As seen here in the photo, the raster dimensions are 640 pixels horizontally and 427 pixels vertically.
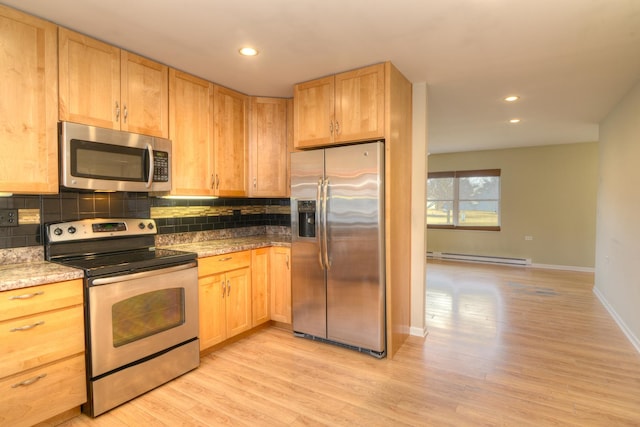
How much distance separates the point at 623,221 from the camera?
12.2ft

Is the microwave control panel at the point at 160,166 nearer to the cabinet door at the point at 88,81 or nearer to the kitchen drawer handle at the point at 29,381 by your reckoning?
the cabinet door at the point at 88,81

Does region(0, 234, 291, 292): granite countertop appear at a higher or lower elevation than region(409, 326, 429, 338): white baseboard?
higher

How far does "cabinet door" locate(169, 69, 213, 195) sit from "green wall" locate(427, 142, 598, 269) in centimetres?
619

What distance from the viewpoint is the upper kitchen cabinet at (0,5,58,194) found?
2002mm

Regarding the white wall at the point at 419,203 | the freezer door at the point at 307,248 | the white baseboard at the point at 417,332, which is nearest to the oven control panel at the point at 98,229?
the freezer door at the point at 307,248

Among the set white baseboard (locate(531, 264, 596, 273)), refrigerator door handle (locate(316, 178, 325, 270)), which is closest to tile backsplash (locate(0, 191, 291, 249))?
refrigerator door handle (locate(316, 178, 325, 270))

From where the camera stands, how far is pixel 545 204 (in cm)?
689

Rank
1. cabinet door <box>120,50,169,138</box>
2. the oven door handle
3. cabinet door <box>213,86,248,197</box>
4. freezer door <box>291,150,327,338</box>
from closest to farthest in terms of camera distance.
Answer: the oven door handle, cabinet door <box>120,50,169,138</box>, freezer door <box>291,150,327,338</box>, cabinet door <box>213,86,248,197</box>

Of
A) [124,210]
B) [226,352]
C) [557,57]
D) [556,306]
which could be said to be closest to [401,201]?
[557,57]

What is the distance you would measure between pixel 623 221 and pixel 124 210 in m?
4.92

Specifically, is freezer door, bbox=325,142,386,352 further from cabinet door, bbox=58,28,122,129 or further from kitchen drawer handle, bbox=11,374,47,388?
kitchen drawer handle, bbox=11,374,47,388

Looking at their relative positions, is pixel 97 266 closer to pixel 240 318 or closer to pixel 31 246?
pixel 31 246

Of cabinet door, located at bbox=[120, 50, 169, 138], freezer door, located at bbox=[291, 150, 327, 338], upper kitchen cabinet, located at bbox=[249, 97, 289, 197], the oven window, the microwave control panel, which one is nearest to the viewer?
the oven window

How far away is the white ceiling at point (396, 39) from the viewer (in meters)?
2.03
